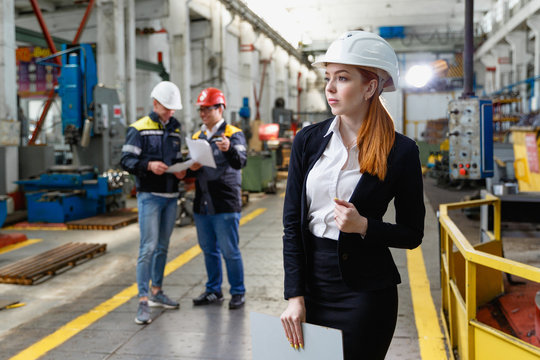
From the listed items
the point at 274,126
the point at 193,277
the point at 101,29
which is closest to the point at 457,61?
the point at 274,126

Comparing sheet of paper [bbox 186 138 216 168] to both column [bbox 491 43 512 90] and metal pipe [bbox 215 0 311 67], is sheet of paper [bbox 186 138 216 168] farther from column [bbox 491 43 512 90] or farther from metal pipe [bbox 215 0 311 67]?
column [bbox 491 43 512 90]

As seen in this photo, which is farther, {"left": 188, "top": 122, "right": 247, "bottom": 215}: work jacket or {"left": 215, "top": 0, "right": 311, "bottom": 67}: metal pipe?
{"left": 215, "top": 0, "right": 311, "bottom": 67}: metal pipe

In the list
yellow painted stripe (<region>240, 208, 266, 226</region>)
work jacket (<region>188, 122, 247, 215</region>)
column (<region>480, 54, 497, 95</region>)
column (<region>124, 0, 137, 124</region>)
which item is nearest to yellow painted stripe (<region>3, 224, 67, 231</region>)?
yellow painted stripe (<region>240, 208, 266, 226</region>)

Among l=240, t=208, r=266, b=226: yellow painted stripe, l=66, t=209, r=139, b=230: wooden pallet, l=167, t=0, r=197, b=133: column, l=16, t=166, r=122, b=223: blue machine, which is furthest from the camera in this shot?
l=167, t=0, r=197, b=133: column

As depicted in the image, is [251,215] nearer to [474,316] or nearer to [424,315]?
[424,315]

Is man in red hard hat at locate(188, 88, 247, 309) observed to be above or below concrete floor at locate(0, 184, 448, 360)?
above

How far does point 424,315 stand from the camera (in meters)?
4.25

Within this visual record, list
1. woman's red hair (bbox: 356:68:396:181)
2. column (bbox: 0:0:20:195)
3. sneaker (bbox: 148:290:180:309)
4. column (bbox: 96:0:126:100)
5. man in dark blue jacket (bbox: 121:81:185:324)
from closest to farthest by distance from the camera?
1. woman's red hair (bbox: 356:68:396:181)
2. man in dark blue jacket (bbox: 121:81:185:324)
3. sneaker (bbox: 148:290:180:309)
4. column (bbox: 0:0:20:195)
5. column (bbox: 96:0:126:100)

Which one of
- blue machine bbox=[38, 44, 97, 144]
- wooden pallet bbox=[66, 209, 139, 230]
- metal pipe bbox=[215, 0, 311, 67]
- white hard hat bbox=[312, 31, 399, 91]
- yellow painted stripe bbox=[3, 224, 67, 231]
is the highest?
metal pipe bbox=[215, 0, 311, 67]

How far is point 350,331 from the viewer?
1.76 metres

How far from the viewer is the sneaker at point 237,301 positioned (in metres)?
4.48

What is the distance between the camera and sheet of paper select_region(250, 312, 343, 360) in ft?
5.23

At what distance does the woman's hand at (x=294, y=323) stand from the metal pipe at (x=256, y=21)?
17.2 meters

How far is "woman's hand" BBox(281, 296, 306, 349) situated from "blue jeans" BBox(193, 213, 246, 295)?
2659 millimetres
